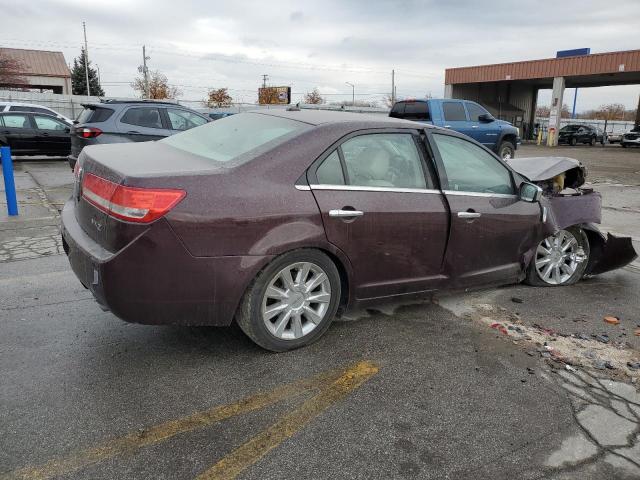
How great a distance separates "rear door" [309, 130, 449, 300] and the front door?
0.17 m

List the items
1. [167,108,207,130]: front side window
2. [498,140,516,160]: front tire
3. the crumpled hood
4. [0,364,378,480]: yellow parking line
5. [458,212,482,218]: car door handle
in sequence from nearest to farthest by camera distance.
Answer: [0,364,378,480]: yellow parking line
[458,212,482,218]: car door handle
the crumpled hood
[167,108,207,130]: front side window
[498,140,516,160]: front tire

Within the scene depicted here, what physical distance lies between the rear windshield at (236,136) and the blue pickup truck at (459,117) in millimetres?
10521

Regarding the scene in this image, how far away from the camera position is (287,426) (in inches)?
105

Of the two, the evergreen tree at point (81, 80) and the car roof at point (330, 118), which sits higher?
the evergreen tree at point (81, 80)

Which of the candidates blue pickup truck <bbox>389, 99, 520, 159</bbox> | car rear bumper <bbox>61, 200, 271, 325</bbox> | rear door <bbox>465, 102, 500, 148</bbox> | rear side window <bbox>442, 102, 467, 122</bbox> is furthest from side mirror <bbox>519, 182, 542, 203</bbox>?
rear door <bbox>465, 102, 500, 148</bbox>

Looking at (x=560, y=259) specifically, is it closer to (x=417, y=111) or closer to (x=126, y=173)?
(x=126, y=173)

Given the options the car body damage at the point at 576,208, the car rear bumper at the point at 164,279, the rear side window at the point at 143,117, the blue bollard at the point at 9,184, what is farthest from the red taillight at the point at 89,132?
the car body damage at the point at 576,208

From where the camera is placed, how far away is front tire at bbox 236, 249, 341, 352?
126 inches

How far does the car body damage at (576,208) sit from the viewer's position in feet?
15.9

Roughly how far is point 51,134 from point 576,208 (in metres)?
14.0

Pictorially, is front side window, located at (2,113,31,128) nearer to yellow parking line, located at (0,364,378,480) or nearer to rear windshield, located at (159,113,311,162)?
rear windshield, located at (159,113,311,162)

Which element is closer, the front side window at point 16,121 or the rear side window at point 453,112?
the front side window at point 16,121

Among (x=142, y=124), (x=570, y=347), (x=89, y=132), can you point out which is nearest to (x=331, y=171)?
(x=570, y=347)

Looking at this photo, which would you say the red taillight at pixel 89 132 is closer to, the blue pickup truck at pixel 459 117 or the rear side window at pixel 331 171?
the rear side window at pixel 331 171
